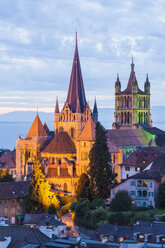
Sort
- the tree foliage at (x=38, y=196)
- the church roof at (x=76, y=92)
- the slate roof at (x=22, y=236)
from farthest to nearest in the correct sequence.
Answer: the church roof at (x=76, y=92) < the tree foliage at (x=38, y=196) < the slate roof at (x=22, y=236)

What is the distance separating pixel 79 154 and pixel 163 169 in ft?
101

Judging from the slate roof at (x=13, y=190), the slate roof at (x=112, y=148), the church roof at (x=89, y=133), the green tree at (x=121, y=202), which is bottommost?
the green tree at (x=121, y=202)

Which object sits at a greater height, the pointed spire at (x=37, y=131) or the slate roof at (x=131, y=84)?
the slate roof at (x=131, y=84)

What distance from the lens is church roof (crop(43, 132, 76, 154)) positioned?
118688 millimetres

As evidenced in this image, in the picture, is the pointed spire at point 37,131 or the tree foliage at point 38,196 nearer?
the tree foliage at point 38,196

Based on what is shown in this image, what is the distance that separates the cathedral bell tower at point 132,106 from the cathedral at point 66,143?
863 inches

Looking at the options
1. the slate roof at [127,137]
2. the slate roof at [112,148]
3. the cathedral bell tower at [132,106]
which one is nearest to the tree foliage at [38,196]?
the slate roof at [112,148]

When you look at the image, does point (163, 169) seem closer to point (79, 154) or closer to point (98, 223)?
point (98, 223)

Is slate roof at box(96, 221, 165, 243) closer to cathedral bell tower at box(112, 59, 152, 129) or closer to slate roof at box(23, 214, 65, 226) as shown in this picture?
slate roof at box(23, 214, 65, 226)

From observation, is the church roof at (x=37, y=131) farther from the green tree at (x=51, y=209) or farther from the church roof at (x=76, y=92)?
the green tree at (x=51, y=209)

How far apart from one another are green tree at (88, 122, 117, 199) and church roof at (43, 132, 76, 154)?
29108 mm

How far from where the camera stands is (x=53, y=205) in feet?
288

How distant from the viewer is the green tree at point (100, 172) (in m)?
87.3

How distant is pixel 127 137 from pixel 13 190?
1624 inches
